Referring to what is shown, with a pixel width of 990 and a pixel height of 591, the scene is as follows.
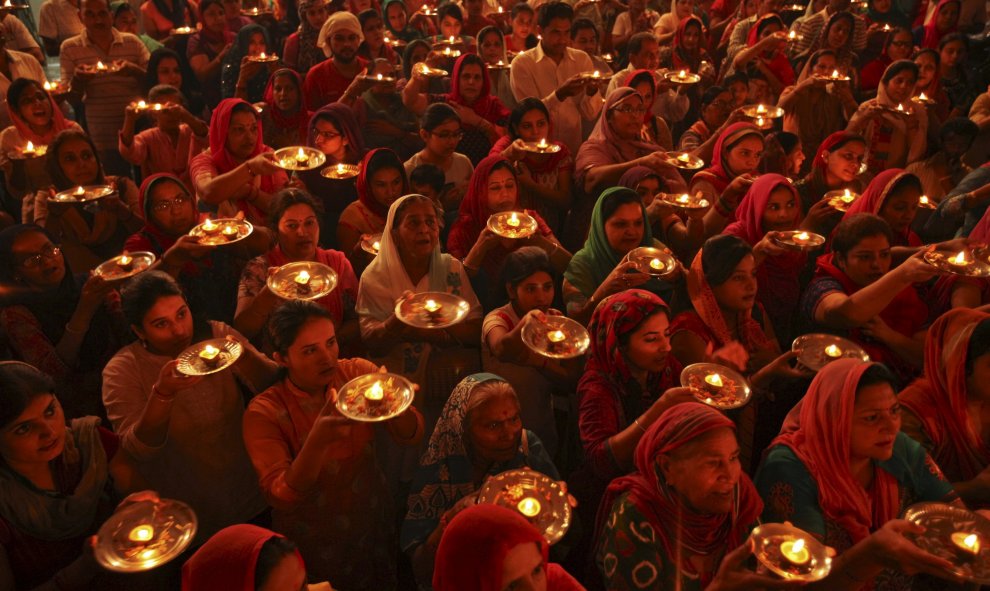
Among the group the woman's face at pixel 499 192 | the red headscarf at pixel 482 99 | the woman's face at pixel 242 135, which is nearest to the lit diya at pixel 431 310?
the woman's face at pixel 499 192

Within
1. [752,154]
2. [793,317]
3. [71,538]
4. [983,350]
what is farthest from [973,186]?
[71,538]

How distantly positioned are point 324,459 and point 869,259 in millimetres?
3097

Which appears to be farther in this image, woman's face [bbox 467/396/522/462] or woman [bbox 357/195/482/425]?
woman [bbox 357/195/482/425]

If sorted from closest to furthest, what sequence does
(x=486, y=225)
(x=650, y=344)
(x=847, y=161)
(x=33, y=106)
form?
(x=650, y=344), (x=486, y=225), (x=847, y=161), (x=33, y=106)

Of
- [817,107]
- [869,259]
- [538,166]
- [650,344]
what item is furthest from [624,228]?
[817,107]

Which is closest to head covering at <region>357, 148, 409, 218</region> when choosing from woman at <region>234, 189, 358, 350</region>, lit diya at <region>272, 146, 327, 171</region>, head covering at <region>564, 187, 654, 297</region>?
lit diya at <region>272, 146, 327, 171</region>

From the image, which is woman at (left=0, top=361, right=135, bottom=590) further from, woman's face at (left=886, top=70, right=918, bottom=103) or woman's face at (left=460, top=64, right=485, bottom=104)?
woman's face at (left=886, top=70, right=918, bottom=103)

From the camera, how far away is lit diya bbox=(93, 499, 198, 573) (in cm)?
243

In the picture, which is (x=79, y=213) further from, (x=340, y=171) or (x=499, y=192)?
(x=499, y=192)

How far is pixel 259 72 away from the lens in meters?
7.44

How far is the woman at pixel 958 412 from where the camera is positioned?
10.4 feet

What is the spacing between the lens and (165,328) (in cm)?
323

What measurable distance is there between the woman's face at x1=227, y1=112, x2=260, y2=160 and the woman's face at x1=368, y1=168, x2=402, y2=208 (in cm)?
106

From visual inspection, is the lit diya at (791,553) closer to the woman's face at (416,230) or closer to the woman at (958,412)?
the woman at (958,412)
